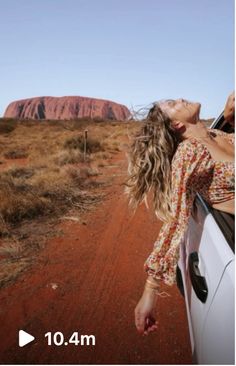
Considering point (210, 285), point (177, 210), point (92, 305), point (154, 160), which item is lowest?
point (92, 305)

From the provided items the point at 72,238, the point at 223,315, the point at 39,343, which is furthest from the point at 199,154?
the point at 72,238

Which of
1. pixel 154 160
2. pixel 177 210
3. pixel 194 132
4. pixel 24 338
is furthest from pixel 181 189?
pixel 24 338

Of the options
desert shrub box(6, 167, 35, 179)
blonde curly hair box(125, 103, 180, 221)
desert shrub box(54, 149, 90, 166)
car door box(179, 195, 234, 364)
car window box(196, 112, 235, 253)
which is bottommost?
desert shrub box(54, 149, 90, 166)

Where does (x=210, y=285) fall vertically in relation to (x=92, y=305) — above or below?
above

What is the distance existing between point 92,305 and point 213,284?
2.28 metres

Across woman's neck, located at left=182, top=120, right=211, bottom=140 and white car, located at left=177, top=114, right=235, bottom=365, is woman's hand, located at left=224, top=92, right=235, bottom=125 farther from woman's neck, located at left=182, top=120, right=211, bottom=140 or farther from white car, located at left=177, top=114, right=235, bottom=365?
white car, located at left=177, top=114, right=235, bottom=365

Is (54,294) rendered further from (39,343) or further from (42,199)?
(42,199)

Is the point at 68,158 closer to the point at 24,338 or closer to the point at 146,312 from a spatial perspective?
the point at 24,338

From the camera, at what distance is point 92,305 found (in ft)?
10.7

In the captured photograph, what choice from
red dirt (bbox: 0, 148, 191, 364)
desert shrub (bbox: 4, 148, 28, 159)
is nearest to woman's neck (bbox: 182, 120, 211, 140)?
red dirt (bbox: 0, 148, 191, 364)

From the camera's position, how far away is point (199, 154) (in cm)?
151

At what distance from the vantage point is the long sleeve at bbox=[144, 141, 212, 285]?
147 cm

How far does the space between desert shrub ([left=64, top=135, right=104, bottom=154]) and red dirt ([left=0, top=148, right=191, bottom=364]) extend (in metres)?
11.7

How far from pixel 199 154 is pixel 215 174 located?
0.42 ft
